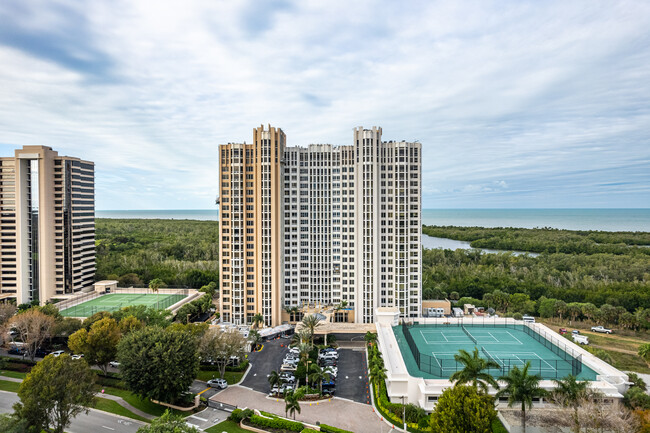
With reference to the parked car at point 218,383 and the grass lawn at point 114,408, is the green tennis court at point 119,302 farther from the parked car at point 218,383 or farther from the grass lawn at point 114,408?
the parked car at point 218,383

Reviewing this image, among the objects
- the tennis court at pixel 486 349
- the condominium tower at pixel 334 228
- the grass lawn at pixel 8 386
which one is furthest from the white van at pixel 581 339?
the grass lawn at pixel 8 386

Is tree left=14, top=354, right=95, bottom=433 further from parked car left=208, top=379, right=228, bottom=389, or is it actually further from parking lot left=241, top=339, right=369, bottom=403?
parking lot left=241, top=339, right=369, bottom=403

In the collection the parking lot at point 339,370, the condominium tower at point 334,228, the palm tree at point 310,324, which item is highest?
the condominium tower at point 334,228

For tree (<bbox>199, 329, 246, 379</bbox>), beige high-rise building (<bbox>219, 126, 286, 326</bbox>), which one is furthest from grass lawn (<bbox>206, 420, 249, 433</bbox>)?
beige high-rise building (<bbox>219, 126, 286, 326</bbox>)

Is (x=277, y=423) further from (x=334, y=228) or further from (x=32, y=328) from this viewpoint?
(x=334, y=228)

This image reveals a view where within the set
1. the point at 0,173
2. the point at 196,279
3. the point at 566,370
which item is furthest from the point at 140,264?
the point at 566,370

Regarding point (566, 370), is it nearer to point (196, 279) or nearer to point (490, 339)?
point (490, 339)

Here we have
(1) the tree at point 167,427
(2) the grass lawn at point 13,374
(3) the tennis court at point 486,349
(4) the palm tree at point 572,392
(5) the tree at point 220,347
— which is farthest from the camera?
(2) the grass lawn at point 13,374

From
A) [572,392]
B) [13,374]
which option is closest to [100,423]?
[13,374]
